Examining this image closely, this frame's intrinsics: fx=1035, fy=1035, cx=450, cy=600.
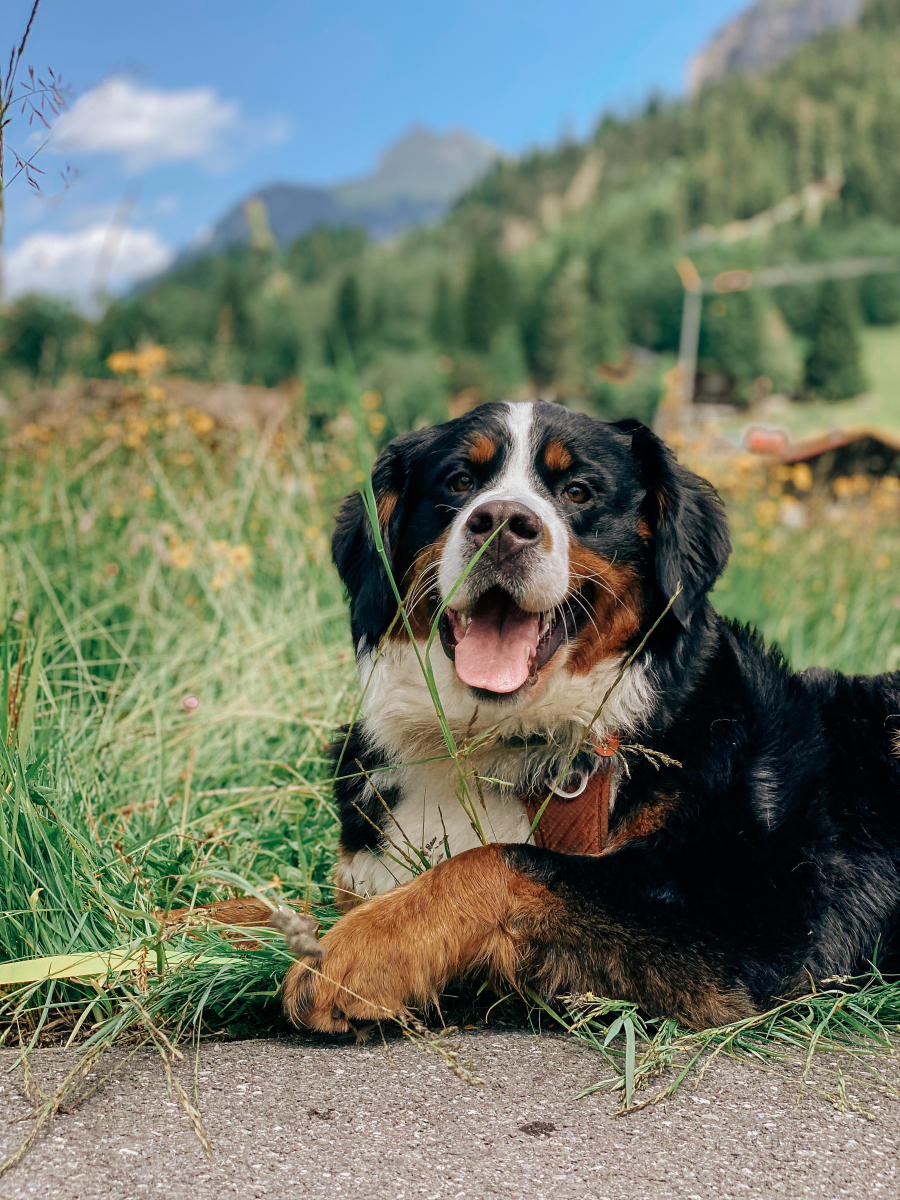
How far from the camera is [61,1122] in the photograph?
1867 millimetres

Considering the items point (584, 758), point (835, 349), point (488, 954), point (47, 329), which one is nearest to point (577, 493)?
point (584, 758)

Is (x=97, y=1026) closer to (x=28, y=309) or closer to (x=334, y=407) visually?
(x=334, y=407)

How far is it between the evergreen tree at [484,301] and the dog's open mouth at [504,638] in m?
108

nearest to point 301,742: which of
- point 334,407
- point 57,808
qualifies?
point 57,808

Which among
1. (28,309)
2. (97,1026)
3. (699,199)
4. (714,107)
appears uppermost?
(714,107)

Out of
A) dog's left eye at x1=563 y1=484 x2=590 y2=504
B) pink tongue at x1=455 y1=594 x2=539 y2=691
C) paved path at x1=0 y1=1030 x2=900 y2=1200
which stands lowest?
paved path at x1=0 y1=1030 x2=900 y2=1200

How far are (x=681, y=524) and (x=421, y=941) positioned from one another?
1319mm

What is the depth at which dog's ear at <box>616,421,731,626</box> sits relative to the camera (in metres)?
2.78

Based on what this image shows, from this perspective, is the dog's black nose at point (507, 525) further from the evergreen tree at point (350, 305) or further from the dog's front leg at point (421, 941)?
the evergreen tree at point (350, 305)

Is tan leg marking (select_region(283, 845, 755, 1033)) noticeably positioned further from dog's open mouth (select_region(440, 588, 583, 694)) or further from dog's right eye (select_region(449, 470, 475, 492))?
dog's right eye (select_region(449, 470, 475, 492))

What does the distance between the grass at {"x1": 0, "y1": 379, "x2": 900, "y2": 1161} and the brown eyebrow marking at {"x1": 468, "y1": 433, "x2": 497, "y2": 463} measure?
0.38 m

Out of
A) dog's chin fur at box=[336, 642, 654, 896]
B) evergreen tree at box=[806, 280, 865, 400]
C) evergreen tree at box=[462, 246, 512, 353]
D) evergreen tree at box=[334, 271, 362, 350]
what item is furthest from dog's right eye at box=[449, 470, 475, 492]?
evergreen tree at box=[462, 246, 512, 353]

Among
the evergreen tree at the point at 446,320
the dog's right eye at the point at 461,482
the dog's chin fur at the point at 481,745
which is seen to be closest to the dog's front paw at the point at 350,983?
the dog's chin fur at the point at 481,745

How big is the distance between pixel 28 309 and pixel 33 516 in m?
3.26
